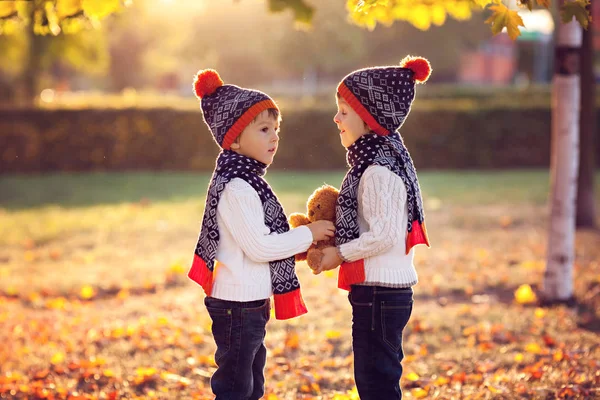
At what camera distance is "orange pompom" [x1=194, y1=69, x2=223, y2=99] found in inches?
120

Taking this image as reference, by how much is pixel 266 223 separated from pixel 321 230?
25 centimetres

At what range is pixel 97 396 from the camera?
430cm

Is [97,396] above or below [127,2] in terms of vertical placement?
below

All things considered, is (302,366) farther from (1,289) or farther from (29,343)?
(1,289)

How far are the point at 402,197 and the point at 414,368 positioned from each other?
2.07 metres

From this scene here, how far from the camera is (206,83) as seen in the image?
304cm

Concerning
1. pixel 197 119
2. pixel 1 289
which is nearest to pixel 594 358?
pixel 1 289

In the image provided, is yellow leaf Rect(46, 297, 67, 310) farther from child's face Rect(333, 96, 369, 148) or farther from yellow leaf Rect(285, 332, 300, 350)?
child's face Rect(333, 96, 369, 148)

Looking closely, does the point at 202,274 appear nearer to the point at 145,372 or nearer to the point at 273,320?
the point at 145,372

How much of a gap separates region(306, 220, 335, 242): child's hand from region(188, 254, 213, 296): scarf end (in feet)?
1.56

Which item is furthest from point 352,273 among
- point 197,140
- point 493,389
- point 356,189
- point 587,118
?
point 197,140

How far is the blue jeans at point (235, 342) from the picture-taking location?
9.81ft

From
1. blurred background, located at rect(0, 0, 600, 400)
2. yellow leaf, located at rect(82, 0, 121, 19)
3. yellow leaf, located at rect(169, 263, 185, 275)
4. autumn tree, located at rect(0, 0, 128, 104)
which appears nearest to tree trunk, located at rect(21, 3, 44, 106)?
blurred background, located at rect(0, 0, 600, 400)

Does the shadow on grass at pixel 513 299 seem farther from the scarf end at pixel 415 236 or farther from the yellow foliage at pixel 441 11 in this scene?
the scarf end at pixel 415 236
